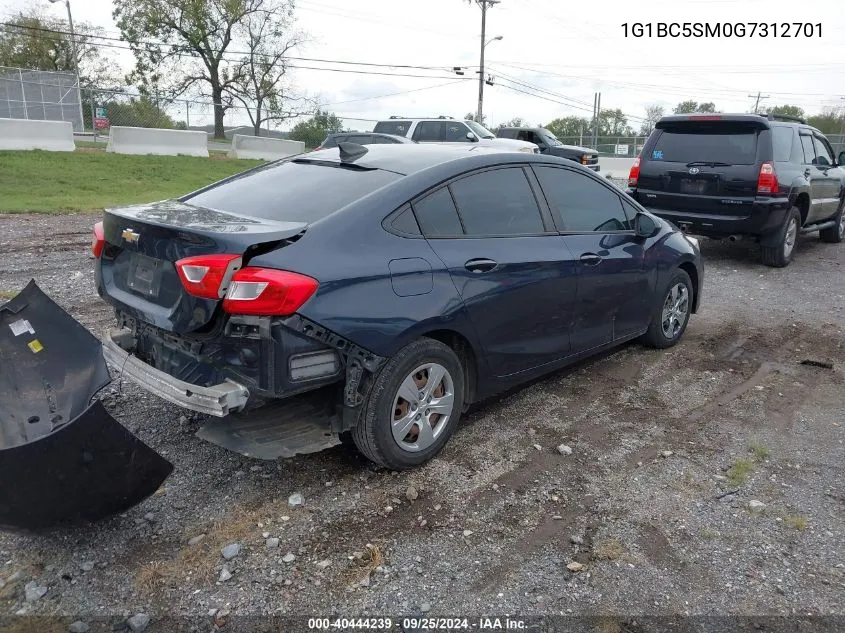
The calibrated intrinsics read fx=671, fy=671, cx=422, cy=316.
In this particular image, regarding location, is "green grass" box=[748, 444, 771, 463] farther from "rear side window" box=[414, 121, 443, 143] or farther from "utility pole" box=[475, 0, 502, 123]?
"utility pole" box=[475, 0, 502, 123]

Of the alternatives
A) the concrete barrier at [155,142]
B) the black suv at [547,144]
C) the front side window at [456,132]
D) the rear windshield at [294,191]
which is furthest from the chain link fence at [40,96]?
the rear windshield at [294,191]

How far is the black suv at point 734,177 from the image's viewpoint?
28.2 feet

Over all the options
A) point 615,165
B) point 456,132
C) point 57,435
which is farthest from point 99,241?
point 615,165

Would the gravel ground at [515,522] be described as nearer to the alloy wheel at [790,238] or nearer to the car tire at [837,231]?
the alloy wheel at [790,238]

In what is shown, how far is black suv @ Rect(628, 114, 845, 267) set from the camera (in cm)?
859

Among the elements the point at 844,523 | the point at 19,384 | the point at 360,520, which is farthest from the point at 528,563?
the point at 19,384

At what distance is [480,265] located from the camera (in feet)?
12.2

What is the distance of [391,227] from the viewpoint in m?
3.41

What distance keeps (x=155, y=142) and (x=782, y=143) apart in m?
19.7

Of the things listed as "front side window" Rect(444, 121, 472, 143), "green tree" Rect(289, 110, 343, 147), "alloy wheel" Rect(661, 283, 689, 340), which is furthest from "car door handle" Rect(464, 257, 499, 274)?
"green tree" Rect(289, 110, 343, 147)

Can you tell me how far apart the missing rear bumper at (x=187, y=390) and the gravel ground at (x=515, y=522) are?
22.5 inches

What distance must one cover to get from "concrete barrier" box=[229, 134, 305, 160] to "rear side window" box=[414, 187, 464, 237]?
23.0 m

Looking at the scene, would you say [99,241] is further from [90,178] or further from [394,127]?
[394,127]

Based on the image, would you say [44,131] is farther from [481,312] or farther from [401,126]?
[481,312]
